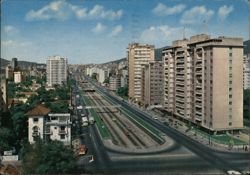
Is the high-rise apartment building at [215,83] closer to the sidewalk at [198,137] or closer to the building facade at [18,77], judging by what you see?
the sidewalk at [198,137]

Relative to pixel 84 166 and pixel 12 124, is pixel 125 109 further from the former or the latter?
pixel 84 166

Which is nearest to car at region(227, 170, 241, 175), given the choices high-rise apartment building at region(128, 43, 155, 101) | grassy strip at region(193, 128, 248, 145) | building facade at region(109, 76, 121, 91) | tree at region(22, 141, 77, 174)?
grassy strip at region(193, 128, 248, 145)

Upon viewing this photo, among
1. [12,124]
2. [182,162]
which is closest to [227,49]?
[182,162]

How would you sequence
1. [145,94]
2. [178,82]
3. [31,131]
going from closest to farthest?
[31,131] < [178,82] < [145,94]

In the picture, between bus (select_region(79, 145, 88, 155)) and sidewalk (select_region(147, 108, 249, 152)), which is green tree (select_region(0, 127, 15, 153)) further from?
sidewalk (select_region(147, 108, 249, 152))

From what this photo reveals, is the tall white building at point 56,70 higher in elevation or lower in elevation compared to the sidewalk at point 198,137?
higher

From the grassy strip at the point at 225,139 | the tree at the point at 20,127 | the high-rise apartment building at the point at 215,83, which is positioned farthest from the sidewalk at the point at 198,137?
the tree at the point at 20,127

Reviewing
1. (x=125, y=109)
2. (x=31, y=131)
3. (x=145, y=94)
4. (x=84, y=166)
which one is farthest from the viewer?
(x=145, y=94)
